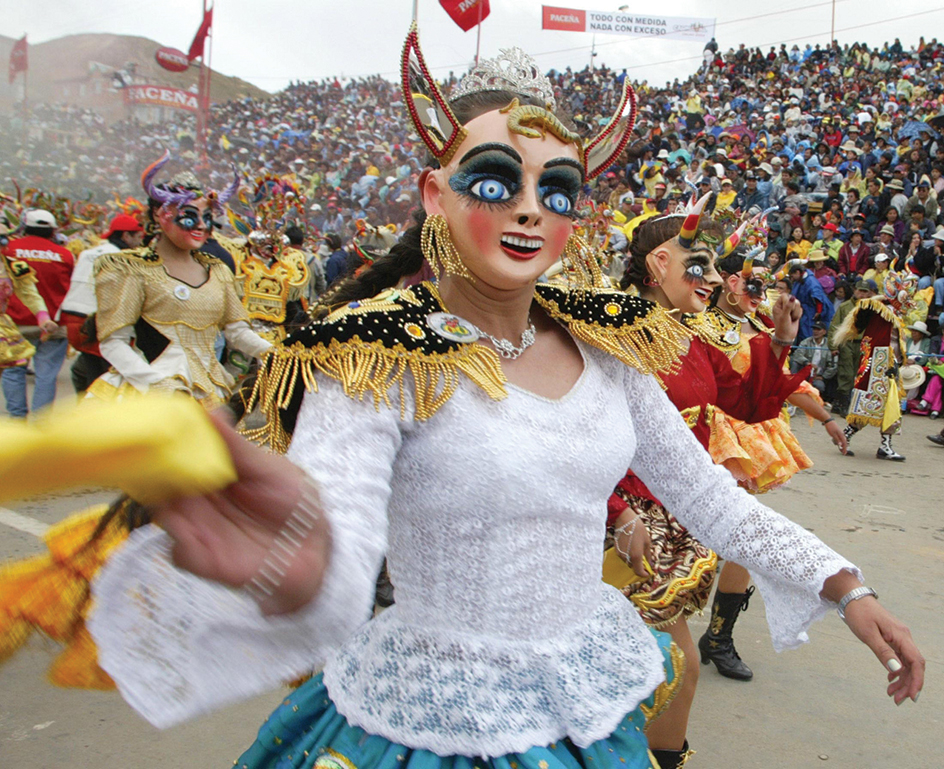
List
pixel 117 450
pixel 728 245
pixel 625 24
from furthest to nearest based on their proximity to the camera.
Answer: pixel 625 24
pixel 728 245
pixel 117 450

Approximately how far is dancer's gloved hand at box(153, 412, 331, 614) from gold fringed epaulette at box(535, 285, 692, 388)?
97 cm

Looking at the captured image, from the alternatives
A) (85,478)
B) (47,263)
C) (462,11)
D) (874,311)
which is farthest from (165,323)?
(462,11)

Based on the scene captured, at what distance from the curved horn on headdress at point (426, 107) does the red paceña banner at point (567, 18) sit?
31451 millimetres

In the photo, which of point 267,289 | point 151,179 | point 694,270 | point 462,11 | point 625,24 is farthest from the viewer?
point 625,24

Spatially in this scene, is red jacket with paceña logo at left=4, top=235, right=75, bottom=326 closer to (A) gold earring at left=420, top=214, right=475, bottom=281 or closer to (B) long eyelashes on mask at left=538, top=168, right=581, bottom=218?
(A) gold earring at left=420, top=214, right=475, bottom=281

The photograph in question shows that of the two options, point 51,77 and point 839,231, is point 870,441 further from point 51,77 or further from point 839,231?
point 51,77

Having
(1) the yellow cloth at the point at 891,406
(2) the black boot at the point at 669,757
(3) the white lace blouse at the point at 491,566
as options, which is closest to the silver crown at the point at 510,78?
(3) the white lace blouse at the point at 491,566

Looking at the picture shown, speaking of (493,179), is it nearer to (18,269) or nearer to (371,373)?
(371,373)

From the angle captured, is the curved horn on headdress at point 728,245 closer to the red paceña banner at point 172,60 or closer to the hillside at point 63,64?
the hillside at point 63,64

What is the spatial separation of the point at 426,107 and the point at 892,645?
133 centimetres

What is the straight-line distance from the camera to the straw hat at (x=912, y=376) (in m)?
9.90

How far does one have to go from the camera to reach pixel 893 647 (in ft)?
5.12

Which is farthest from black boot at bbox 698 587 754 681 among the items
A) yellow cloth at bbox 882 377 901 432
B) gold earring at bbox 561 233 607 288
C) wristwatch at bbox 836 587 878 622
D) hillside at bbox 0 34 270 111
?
yellow cloth at bbox 882 377 901 432

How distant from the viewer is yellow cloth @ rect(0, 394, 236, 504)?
654 mm
